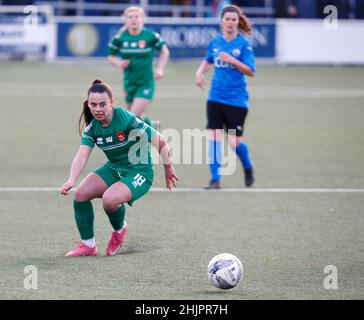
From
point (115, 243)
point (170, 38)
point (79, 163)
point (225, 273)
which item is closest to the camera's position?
point (225, 273)

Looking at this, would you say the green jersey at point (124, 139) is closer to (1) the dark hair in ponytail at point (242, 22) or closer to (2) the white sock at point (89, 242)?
(2) the white sock at point (89, 242)

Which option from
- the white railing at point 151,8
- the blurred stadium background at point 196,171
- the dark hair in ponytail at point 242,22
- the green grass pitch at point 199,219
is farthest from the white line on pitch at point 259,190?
the white railing at point 151,8

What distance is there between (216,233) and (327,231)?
41.3 inches

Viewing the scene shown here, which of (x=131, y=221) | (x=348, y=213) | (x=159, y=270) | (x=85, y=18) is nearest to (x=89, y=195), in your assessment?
(x=159, y=270)

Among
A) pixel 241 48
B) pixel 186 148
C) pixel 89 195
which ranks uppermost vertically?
pixel 241 48

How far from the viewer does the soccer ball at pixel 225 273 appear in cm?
677

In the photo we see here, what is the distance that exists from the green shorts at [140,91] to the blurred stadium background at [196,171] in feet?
3.43

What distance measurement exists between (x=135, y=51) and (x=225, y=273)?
7354 millimetres

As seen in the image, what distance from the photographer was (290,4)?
30.3 m

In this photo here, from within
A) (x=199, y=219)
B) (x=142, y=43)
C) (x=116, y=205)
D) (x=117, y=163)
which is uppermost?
(x=142, y=43)

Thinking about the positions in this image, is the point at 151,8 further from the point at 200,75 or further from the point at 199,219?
the point at 199,219

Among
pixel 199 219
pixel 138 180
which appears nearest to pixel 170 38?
pixel 199 219

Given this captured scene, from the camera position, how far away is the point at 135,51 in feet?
44.9
